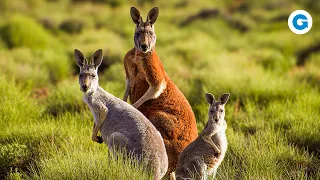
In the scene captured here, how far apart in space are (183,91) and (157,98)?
5144 mm

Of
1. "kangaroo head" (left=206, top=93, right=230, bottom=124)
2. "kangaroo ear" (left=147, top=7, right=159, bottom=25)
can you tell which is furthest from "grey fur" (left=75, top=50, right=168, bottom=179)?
"kangaroo ear" (left=147, top=7, right=159, bottom=25)

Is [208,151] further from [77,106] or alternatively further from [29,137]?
[77,106]

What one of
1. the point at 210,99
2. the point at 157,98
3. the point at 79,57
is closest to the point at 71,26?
the point at 157,98

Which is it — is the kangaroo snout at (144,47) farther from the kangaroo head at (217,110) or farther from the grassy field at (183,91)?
the grassy field at (183,91)

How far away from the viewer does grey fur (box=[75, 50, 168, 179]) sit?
203 inches

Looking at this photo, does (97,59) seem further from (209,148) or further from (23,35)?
(23,35)

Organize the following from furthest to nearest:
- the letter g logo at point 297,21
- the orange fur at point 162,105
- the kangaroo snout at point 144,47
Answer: the letter g logo at point 297,21
the orange fur at point 162,105
the kangaroo snout at point 144,47

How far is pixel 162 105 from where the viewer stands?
19.3 ft

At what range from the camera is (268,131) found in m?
7.45

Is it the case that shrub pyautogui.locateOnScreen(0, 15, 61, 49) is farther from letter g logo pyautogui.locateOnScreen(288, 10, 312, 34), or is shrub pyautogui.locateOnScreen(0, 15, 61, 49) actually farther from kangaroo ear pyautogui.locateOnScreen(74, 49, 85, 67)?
kangaroo ear pyautogui.locateOnScreen(74, 49, 85, 67)

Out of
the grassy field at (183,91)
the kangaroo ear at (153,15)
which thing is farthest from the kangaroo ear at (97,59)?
the grassy field at (183,91)

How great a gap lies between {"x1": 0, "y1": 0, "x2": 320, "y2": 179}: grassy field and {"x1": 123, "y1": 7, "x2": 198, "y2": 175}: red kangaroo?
545 mm

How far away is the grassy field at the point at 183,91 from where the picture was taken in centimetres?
607

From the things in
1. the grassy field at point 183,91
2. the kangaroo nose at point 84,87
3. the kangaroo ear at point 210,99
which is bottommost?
the grassy field at point 183,91
